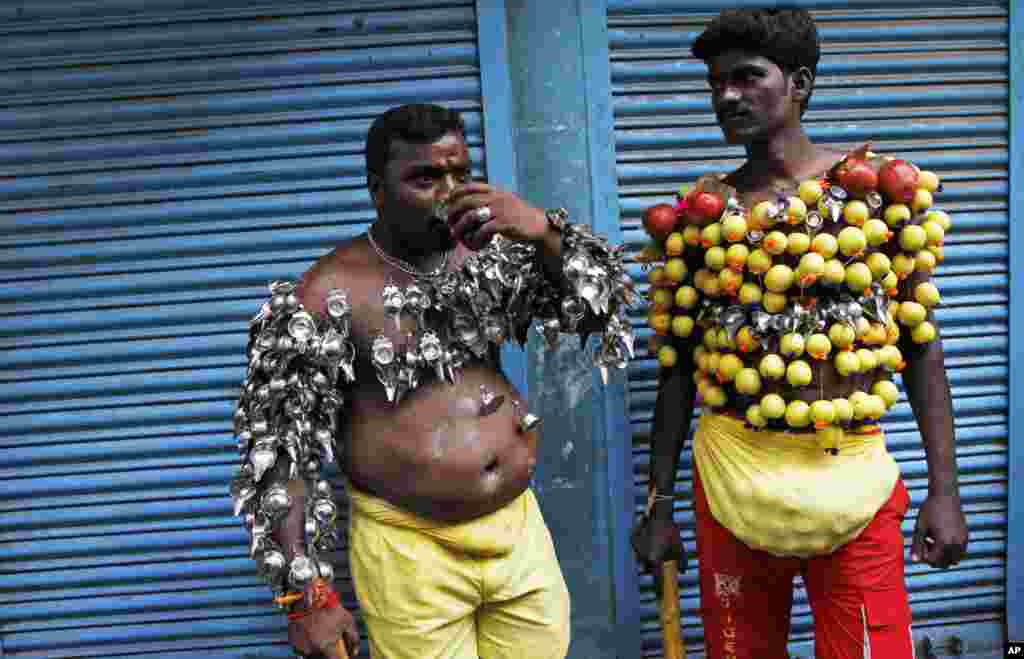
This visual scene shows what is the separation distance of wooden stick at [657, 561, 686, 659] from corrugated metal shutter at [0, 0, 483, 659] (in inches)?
63.2

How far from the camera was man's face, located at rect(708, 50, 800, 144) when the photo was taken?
2.59m

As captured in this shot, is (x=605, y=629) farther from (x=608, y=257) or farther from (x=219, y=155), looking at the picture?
(x=219, y=155)

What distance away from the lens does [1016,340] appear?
362cm

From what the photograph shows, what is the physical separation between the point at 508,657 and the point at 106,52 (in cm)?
256

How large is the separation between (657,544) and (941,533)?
84cm

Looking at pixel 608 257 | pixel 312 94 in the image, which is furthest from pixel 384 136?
pixel 312 94

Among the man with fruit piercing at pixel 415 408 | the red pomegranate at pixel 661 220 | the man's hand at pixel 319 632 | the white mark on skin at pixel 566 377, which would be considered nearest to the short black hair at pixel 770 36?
the red pomegranate at pixel 661 220

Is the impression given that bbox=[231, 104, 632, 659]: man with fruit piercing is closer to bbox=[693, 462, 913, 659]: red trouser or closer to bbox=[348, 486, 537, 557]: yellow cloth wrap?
bbox=[348, 486, 537, 557]: yellow cloth wrap

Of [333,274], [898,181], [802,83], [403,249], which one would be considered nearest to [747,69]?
[802,83]

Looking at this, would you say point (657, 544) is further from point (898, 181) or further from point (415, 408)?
point (898, 181)

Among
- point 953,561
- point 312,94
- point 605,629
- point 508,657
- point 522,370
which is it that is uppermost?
point 312,94

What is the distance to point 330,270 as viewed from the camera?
2584 millimetres

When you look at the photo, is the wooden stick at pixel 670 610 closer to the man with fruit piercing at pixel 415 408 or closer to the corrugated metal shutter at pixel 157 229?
the man with fruit piercing at pixel 415 408

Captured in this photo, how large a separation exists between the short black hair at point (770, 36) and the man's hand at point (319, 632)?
6.30ft
